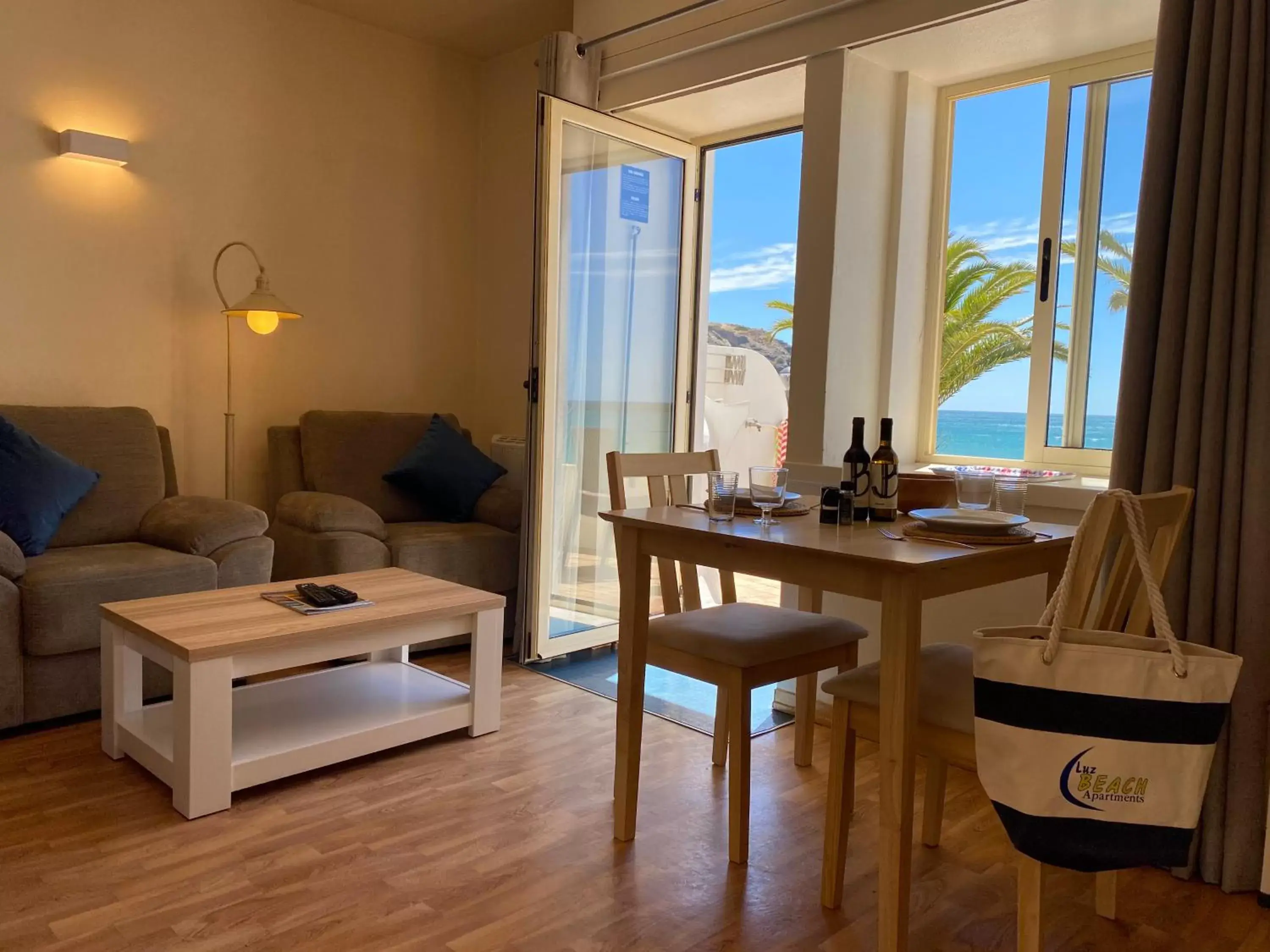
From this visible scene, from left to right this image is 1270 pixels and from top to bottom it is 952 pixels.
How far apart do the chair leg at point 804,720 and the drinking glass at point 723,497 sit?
31.2 inches

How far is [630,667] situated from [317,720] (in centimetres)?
100

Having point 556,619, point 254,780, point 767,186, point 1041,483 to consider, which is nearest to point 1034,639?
point 1041,483

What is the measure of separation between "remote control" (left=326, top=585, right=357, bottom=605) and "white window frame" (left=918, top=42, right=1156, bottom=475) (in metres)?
2.07

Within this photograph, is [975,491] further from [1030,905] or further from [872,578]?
[1030,905]

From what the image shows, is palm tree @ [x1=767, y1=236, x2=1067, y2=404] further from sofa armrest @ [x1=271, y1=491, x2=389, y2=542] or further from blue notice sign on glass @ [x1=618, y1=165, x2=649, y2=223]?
sofa armrest @ [x1=271, y1=491, x2=389, y2=542]

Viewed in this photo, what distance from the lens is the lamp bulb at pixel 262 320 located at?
12.5ft

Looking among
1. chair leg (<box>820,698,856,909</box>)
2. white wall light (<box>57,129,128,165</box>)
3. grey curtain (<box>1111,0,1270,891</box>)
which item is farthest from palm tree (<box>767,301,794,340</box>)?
chair leg (<box>820,698,856,909</box>)

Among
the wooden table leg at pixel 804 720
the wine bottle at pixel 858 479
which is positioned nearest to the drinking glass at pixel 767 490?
the wine bottle at pixel 858 479

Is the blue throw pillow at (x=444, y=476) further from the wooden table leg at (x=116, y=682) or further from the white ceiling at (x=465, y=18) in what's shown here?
the white ceiling at (x=465, y=18)

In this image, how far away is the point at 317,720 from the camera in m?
2.70

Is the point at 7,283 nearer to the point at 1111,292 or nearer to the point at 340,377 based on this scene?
the point at 340,377

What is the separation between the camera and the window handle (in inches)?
125

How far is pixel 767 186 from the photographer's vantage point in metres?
9.01

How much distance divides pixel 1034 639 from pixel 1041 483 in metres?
1.53
